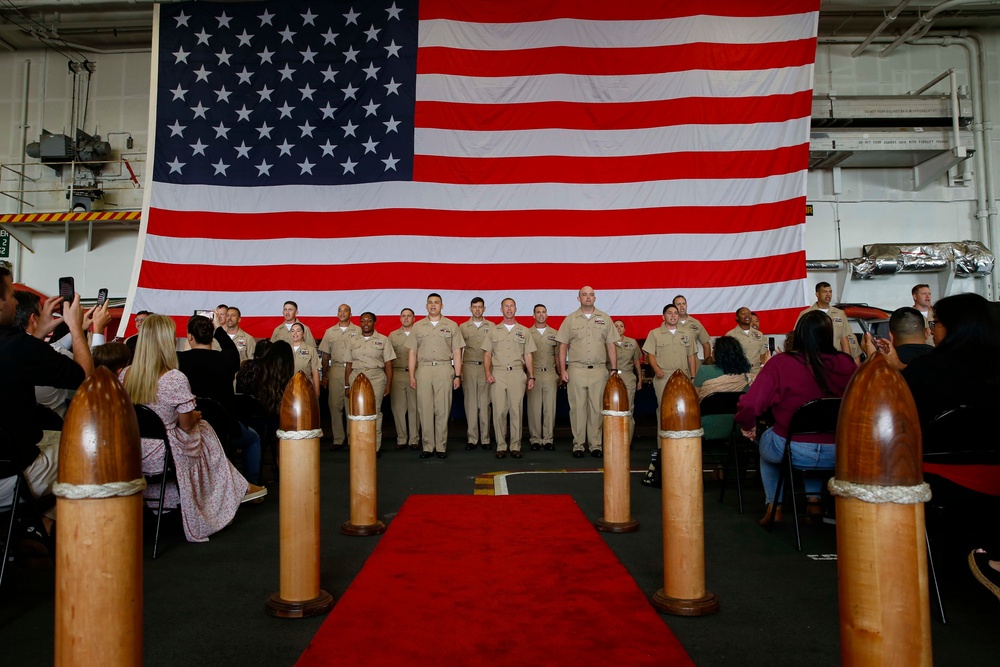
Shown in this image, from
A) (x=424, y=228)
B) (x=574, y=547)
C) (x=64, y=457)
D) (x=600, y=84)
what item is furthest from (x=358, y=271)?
(x=64, y=457)

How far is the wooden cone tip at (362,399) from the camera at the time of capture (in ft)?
9.57

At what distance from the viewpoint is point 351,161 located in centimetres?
732

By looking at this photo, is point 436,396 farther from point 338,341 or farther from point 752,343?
point 752,343

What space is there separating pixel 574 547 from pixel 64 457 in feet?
7.04

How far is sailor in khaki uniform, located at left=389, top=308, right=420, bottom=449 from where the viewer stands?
659 cm

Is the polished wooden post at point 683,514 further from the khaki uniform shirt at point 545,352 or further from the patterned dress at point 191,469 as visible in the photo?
the khaki uniform shirt at point 545,352

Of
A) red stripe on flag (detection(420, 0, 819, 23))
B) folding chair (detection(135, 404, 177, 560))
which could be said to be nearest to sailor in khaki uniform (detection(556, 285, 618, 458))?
red stripe on flag (detection(420, 0, 819, 23))

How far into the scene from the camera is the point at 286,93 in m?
7.52

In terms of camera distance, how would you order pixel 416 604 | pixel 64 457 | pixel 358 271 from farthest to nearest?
pixel 358 271 → pixel 416 604 → pixel 64 457

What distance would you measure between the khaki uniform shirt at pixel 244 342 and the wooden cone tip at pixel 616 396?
468cm

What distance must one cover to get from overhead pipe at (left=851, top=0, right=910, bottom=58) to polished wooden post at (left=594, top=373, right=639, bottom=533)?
8.50m

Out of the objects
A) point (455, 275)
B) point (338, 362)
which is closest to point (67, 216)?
point (338, 362)

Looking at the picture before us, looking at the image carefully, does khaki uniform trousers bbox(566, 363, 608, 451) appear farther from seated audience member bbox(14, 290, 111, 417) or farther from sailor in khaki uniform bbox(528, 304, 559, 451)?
seated audience member bbox(14, 290, 111, 417)

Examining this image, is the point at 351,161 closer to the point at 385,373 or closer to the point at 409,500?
the point at 385,373
